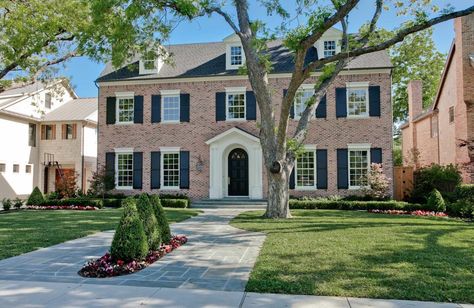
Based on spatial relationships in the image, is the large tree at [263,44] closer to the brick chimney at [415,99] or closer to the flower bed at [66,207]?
the flower bed at [66,207]

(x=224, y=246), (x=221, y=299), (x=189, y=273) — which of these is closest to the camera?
(x=221, y=299)

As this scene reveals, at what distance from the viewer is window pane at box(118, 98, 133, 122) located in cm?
2084

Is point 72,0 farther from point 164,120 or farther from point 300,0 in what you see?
point 300,0

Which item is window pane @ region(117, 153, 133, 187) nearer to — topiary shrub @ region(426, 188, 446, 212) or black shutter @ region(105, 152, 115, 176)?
black shutter @ region(105, 152, 115, 176)

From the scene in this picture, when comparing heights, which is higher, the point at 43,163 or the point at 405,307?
the point at 43,163

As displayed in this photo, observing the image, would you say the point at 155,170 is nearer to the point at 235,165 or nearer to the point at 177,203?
the point at 177,203

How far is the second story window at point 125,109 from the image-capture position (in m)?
20.8

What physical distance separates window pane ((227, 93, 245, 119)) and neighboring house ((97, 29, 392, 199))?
2.0 inches

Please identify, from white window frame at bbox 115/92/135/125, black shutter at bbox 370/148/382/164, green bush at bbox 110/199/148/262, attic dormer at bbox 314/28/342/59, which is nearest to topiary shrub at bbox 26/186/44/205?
white window frame at bbox 115/92/135/125

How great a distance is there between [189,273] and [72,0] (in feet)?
53.6

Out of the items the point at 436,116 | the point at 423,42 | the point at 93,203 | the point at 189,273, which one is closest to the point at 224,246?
the point at 189,273

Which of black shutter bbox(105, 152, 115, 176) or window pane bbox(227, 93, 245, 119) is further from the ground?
window pane bbox(227, 93, 245, 119)

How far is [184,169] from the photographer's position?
65.5 feet

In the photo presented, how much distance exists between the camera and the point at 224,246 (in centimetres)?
790
